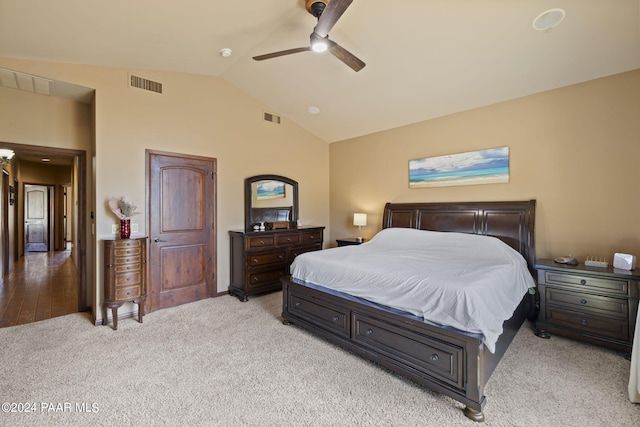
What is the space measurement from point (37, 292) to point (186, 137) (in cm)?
370

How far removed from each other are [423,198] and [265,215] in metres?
2.79

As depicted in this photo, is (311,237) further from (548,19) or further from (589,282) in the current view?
(548,19)

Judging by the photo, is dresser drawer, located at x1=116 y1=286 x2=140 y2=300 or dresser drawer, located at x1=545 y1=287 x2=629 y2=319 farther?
dresser drawer, located at x1=116 y1=286 x2=140 y2=300

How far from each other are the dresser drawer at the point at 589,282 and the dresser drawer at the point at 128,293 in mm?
4870

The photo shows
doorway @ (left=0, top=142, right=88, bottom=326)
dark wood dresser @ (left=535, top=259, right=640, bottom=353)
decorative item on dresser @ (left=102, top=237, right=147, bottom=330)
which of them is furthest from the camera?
doorway @ (left=0, top=142, right=88, bottom=326)

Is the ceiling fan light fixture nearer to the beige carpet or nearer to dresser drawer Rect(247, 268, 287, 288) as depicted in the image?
the beige carpet

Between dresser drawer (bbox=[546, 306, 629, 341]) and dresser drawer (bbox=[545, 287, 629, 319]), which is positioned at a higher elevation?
dresser drawer (bbox=[545, 287, 629, 319])

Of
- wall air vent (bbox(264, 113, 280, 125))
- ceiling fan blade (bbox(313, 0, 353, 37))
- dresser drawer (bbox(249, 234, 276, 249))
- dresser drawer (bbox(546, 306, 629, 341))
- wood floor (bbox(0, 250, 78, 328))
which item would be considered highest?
wall air vent (bbox(264, 113, 280, 125))

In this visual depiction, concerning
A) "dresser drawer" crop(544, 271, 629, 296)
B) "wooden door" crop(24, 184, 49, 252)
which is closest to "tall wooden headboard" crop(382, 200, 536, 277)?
"dresser drawer" crop(544, 271, 629, 296)

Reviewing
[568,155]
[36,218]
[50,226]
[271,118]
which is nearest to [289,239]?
[271,118]

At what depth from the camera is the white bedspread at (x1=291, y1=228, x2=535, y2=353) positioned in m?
2.21

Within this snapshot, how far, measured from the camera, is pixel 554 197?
372 centimetres

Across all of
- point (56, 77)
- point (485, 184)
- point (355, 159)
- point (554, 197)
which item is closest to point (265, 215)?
point (355, 159)

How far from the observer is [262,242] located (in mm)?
4742
